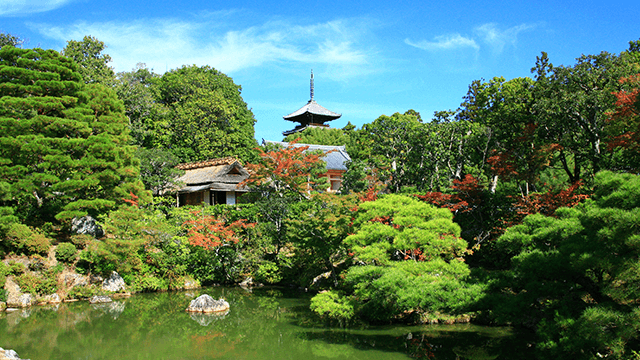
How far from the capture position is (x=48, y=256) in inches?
529

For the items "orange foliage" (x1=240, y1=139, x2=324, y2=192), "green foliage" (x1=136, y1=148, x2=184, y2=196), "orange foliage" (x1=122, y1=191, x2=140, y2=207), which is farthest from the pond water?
"green foliage" (x1=136, y1=148, x2=184, y2=196)

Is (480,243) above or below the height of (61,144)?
below

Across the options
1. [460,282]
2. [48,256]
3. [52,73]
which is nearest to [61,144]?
[52,73]

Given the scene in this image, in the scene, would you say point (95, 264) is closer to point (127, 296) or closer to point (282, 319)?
point (127, 296)

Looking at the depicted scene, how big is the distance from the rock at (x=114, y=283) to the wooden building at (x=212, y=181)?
21.5 feet

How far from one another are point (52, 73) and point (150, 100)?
931 cm

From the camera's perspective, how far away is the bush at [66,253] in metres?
13.3

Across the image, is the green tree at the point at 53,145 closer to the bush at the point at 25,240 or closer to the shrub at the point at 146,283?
the bush at the point at 25,240

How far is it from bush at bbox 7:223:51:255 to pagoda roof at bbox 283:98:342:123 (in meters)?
28.6

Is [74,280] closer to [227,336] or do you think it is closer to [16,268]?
[16,268]

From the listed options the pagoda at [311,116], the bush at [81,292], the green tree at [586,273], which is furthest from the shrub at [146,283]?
the pagoda at [311,116]

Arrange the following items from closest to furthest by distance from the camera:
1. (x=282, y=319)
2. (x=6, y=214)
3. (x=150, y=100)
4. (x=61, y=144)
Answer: (x=282, y=319) → (x=6, y=214) → (x=61, y=144) → (x=150, y=100)

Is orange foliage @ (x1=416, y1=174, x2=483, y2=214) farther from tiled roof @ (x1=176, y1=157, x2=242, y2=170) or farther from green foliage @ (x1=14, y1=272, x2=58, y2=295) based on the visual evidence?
green foliage @ (x1=14, y1=272, x2=58, y2=295)

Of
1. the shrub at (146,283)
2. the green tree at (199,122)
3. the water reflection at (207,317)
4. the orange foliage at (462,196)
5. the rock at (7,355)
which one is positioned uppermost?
the green tree at (199,122)
